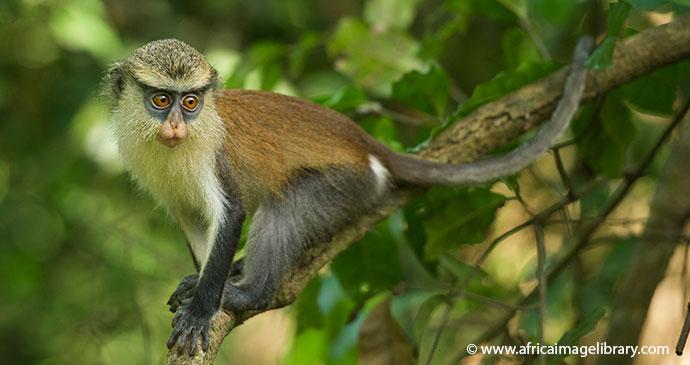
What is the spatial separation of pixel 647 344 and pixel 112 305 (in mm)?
3690

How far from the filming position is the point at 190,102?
430cm

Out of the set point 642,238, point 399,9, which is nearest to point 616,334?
point 642,238

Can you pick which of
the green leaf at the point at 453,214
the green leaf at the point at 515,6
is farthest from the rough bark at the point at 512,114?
the green leaf at the point at 515,6

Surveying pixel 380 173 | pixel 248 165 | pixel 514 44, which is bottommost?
pixel 248 165

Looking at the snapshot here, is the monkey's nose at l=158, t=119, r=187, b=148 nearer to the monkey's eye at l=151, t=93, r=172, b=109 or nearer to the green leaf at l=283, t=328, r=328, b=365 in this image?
the monkey's eye at l=151, t=93, r=172, b=109

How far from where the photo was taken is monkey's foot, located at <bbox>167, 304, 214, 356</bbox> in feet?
11.9

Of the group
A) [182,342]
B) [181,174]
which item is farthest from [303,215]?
[182,342]

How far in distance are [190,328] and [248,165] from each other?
106cm

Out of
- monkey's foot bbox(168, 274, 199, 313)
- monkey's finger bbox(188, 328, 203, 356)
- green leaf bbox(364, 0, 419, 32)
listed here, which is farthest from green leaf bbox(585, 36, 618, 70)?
monkey's foot bbox(168, 274, 199, 313)

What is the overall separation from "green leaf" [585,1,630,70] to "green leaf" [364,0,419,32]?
1884mm

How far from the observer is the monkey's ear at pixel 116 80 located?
4496mm

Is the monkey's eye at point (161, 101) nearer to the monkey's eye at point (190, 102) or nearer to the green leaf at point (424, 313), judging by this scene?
the monkey's eye at point (190, 102)

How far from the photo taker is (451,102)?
25.2 ft

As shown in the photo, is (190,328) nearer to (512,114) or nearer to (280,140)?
(280,140)
